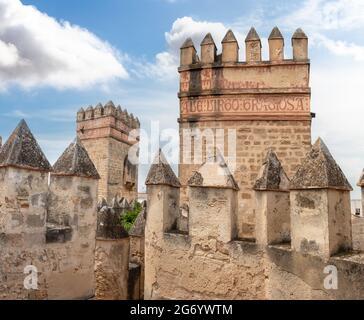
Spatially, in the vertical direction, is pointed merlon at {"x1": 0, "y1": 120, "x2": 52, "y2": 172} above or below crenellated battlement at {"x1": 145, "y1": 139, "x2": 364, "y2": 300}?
above

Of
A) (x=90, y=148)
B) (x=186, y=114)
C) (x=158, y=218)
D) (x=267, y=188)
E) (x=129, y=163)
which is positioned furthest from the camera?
(x=129, y=163)

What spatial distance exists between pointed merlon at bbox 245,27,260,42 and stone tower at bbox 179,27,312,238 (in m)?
0.03

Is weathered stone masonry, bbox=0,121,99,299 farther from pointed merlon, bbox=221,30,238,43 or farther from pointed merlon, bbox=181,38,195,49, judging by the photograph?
pointed merlon, bbox=221,30,238,43

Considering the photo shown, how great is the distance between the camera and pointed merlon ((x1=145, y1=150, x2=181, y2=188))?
5586 millimetres

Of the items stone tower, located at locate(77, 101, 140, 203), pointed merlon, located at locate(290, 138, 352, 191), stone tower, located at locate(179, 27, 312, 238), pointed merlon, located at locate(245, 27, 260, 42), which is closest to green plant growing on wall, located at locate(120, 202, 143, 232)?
stone tower, located at locate(179, 27, 312, 238)

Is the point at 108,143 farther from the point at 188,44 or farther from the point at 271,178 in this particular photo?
the point at 271,178

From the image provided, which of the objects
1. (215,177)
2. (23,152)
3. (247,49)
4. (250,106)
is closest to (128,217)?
(250,106)

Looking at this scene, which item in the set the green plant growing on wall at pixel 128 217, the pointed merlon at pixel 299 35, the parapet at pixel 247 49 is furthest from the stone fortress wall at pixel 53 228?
the green plant growing on wall at pixel 128 217

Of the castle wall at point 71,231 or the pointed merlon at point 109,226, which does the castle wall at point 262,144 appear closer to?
the pointed merlon at point 109,226

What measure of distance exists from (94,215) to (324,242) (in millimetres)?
3230

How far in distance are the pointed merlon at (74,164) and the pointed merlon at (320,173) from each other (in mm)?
2809
